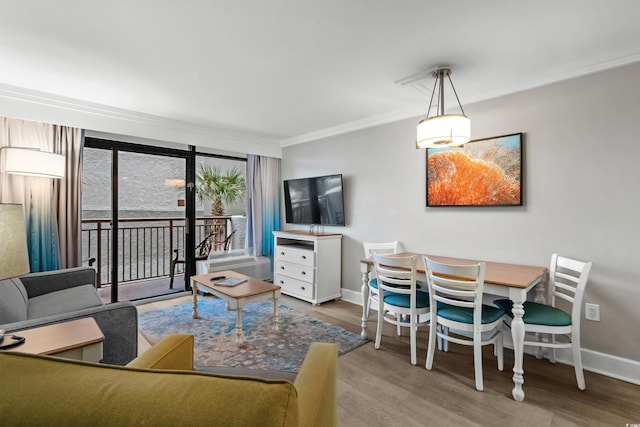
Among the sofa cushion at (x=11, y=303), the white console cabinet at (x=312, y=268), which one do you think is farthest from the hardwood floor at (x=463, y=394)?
the white console cabinet at (x=312, y=268)

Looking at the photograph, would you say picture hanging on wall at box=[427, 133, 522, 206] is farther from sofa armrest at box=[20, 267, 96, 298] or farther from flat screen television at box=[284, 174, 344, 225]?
sofa armrest at box=[20, 267, 96, 298]

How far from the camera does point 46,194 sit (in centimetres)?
315

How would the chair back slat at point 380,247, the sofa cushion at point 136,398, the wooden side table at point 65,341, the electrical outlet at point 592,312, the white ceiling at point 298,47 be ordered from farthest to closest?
the chair back slat at point 380,247 < the electrical outlet at point 592,312 < the white ceiling at point 298,47 < the wooden side table at point 65,341 < the sofa cushion at point 136,398

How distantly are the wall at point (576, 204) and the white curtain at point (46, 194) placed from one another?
3777mm

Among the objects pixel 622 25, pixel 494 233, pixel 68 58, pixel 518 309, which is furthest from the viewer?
pixel 494 233

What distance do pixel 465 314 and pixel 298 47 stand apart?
2.31 m

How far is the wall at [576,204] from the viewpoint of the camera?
7.38 ft

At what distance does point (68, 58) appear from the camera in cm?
236

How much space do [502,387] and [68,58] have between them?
4060 millimetres

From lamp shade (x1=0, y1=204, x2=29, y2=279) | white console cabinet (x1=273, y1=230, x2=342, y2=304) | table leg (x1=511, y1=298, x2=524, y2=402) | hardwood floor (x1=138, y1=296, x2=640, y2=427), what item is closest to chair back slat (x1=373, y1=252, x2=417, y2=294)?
hardwood floor (x1=138, y1=296, x2=640, y2=427)

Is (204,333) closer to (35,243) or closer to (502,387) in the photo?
(35,243)

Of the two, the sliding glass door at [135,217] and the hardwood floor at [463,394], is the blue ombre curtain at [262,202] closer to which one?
the sliding glass door at [135,217]

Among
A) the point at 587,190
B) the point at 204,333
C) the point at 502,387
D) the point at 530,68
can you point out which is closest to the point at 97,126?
the point at 204,333

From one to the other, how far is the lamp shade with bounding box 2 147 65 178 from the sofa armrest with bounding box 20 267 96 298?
0.93 meters
